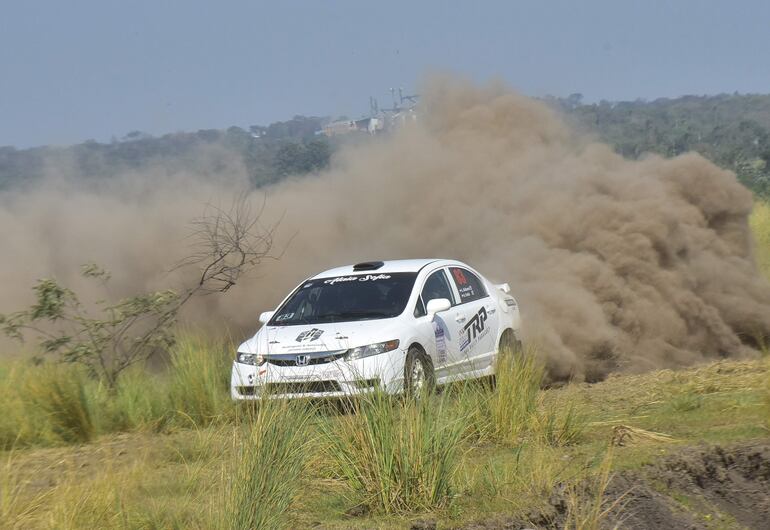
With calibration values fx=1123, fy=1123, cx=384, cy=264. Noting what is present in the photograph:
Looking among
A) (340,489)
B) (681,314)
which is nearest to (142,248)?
(681,314)

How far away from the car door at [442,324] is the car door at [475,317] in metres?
0.10

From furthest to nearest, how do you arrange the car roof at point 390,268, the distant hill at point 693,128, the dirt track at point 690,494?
the distant hill at point 693,128
the car roof at point 390,268
the dirt track at point 690,494

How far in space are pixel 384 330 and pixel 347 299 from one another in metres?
1.15

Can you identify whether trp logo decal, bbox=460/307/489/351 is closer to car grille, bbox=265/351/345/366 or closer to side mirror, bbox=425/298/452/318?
side mirror, bbox=425/298/452/318

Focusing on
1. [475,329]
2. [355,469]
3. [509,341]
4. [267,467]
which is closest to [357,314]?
[475,329]

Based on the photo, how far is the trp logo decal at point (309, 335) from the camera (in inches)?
431

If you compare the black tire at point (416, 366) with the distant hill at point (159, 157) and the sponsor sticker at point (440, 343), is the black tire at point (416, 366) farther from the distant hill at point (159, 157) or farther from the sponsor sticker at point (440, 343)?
the distant hill at point (159, 157)

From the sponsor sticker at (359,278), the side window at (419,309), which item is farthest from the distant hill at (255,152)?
the side window at (419,309)

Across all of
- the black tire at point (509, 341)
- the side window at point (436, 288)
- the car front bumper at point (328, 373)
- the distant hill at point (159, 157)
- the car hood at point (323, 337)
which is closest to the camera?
the car front bumper at point (328, 373)

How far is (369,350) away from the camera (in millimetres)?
10758

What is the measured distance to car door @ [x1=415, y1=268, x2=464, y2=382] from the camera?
37.9ft

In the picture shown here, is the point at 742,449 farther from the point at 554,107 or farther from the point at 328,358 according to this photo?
the point at 554,107

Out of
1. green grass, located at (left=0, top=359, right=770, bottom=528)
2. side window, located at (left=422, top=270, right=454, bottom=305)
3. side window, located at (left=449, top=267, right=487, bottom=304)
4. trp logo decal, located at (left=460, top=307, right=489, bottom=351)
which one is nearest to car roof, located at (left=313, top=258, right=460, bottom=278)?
side window, located at (left=422, top=270, right=454, bottom=305)

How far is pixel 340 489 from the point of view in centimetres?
748
